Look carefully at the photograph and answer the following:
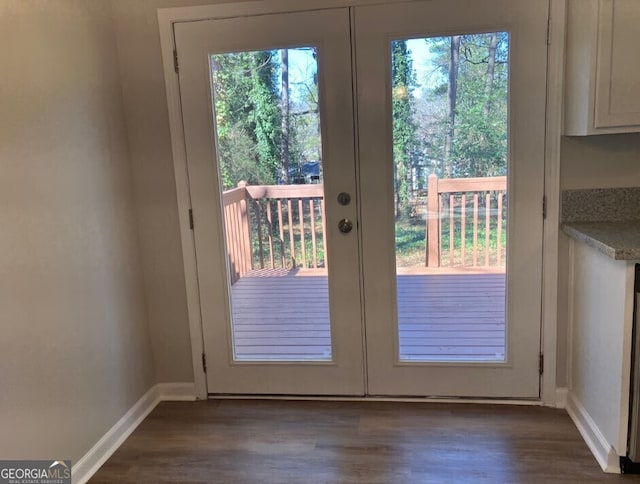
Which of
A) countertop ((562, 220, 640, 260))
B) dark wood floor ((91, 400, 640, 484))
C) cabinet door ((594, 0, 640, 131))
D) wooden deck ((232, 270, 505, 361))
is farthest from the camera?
wooden deck ((232, 270, 505, 361))

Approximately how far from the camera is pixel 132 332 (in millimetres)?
2635

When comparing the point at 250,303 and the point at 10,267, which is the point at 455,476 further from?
the point at 10,267

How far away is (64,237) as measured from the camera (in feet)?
6.88

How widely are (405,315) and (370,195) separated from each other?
64 centimetres

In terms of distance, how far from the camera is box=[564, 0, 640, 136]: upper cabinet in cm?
202

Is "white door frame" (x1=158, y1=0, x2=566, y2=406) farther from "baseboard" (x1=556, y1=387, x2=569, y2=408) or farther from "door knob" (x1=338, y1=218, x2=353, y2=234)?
"door knob" (x1=338, y1=218, x2=353, y2=234)

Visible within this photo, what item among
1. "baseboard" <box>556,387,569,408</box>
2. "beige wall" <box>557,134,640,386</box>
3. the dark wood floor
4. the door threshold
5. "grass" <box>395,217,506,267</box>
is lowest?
the dark wood floor

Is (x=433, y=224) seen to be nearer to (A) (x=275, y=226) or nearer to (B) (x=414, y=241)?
(B) (x=414, y=241)

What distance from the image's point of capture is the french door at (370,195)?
2381 mm

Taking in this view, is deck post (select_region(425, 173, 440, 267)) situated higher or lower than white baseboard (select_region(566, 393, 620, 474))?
higher

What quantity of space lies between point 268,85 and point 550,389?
2.03 m

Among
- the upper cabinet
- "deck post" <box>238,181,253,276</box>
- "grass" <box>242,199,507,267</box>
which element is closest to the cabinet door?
the upper cabinet

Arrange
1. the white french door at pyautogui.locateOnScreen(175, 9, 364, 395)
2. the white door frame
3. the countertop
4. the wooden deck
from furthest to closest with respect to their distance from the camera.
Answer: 1. the wooden deck
2. the white french door at pyautogui.locateOnScreen(175, 9, 364, 395)
3. the white door frame
4. the countertop

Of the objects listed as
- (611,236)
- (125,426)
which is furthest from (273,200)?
(611,236)
